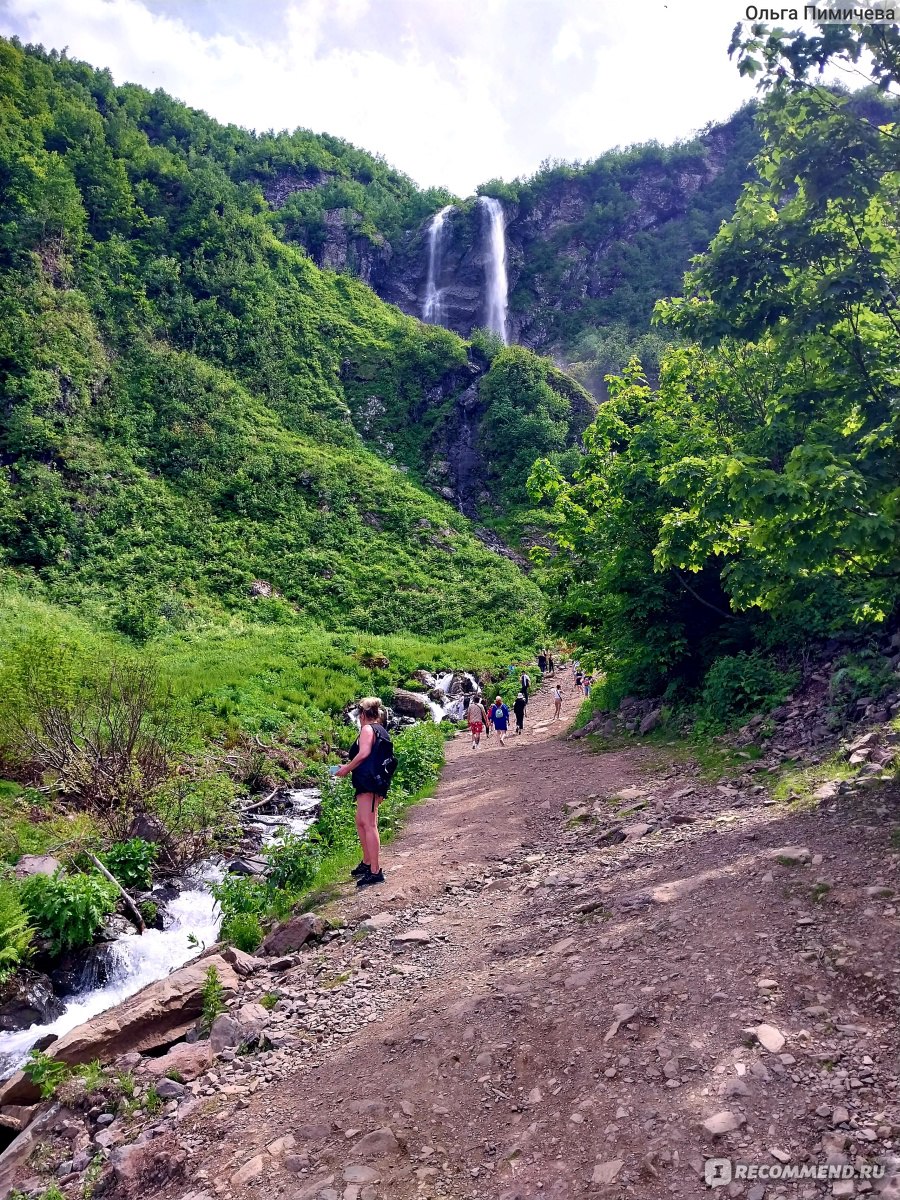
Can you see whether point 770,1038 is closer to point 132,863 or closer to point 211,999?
point 211,999

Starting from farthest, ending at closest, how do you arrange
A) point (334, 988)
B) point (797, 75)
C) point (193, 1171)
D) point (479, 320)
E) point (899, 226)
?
1. point (479, 320)
2. point (899, 226)
3. point (797, 75)
4. point (334, 988)
5. point (193, 1171)

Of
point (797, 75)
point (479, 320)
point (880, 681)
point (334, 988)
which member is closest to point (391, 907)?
point (334, 988)

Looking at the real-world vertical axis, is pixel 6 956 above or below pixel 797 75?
below

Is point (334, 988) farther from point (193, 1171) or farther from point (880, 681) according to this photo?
point (880, 681)

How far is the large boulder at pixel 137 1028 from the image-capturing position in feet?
18.9

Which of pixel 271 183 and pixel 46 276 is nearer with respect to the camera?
pixel 46 276

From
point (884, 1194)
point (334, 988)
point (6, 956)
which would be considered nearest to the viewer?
point (884, 1194)

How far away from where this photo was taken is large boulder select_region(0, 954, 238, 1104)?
575 cm

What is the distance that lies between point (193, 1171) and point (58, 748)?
9.14 metres

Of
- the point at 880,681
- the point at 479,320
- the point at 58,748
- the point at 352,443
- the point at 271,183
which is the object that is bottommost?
the point at 880,681

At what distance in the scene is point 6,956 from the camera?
788 cm

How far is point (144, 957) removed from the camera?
29.0 feet

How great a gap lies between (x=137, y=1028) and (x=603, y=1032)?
13.3 feet

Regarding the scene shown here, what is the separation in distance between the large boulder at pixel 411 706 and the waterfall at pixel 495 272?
169 ft
